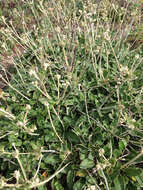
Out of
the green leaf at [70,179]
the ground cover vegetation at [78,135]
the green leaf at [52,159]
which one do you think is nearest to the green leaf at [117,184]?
the ground cover vegetation at [78,135]

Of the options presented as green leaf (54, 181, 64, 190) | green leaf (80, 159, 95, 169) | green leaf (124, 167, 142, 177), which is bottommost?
green leaf (54, 181, 64, 190)

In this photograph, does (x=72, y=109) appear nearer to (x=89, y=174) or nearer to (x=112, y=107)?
(x=112, y=107)

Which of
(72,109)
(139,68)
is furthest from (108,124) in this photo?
(139,68)

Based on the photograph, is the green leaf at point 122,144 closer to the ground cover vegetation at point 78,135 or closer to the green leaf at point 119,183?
the ground cover vegetation at point 78,135

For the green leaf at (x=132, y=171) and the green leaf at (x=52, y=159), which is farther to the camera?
the green leaf at (x=52, y=159)

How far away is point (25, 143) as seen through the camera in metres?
1.53

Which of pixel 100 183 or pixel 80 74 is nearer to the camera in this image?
pixel 100 183

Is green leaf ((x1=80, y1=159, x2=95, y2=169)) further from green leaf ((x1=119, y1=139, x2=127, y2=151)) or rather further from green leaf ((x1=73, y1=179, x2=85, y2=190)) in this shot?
green leaf ((x1=119, y1=139, x2=127, y2=151))

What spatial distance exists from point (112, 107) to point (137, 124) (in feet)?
0.81

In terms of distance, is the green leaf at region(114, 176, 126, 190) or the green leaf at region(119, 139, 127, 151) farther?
the green leaf at region(119, 139, 127, 151)

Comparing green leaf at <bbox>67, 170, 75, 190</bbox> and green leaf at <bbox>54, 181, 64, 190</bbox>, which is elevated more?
green leaf at <bbox>67, 170, 75, 190</bbox>

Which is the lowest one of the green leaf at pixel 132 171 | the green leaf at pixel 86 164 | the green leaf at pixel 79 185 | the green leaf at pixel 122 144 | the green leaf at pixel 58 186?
the green leaf at pixel 58 186

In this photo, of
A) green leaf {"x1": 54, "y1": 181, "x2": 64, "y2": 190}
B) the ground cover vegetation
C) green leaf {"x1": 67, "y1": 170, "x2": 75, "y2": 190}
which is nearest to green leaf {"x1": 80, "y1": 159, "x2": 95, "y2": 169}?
the ground cover vegetation

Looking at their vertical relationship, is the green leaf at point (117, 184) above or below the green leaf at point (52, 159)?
below
